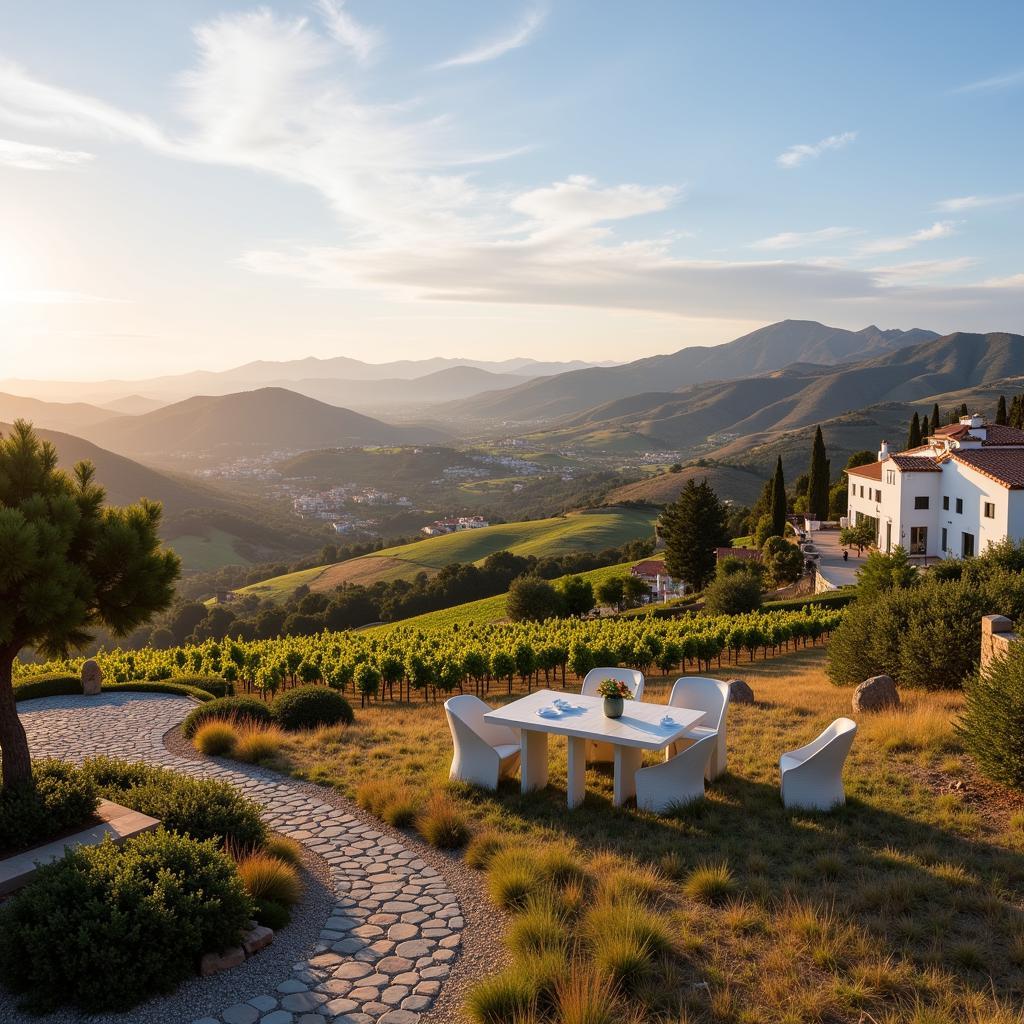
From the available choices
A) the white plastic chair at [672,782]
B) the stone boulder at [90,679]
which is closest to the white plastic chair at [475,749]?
Answer: the white plastic chair at [672,782]

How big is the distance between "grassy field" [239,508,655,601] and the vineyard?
49058mm

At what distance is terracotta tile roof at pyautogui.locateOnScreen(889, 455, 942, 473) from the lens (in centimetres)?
3934

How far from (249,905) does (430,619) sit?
44389 millimetres

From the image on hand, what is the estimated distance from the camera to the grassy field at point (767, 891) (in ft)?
16.9

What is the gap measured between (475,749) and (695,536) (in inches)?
1526

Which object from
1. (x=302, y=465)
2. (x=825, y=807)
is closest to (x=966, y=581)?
(x=825, y=807)

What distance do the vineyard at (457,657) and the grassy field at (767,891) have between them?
953 centimetres

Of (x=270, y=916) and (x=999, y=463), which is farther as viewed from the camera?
(x=999, y=463)

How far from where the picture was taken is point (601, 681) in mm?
11086

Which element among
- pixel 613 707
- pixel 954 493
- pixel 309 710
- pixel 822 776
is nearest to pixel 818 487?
pixel 954 493

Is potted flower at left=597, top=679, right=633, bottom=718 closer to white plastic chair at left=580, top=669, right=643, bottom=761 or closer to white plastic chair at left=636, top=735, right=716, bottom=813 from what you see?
white plastic chair at left=636, top=735, right=716, bottom=813

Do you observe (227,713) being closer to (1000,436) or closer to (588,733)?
(588,733)

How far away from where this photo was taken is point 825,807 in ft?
28.4

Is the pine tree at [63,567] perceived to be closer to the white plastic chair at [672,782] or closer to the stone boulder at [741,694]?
the white plastic chair at [672,782]
